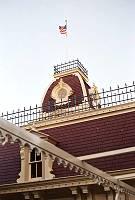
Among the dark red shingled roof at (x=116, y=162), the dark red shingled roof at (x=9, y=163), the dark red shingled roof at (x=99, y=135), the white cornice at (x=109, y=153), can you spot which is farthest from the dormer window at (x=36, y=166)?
the dark red shingled roof at (x=116, y=162)

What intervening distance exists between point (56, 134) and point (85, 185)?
121 inches

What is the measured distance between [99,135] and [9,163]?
394 centimetres

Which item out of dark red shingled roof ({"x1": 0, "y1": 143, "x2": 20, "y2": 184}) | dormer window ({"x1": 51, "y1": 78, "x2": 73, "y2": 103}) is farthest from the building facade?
dormer window ({"x1": 51, "y1": 78, "x2": 73, "y2": 103})

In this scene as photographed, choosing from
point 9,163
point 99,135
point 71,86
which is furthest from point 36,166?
point 71,86

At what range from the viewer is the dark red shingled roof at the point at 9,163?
49.9ft

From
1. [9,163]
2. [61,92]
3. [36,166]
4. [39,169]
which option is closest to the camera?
[39,169]

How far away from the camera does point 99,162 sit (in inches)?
526

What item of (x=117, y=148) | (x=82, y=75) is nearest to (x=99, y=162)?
(x=117, y=148)

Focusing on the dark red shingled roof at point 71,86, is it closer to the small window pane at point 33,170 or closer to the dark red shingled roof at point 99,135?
the small window pane at point 33,170

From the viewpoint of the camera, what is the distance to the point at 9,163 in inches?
618

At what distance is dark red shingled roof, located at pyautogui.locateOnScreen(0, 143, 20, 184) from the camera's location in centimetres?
1520

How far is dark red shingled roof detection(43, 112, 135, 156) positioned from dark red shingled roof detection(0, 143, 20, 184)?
77.7 inches

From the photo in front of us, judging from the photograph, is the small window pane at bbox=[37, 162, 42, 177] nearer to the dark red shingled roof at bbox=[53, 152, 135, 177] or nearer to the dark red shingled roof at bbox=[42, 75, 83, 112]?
the dark red shingled roof at bbox=[53, 152, 135, 177]

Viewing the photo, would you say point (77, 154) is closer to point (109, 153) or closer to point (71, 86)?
point (109, 153)
